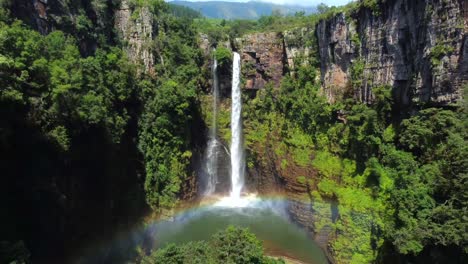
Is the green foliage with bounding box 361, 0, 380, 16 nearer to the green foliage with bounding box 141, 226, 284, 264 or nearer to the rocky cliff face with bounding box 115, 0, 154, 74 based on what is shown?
the green foliage with bounding box 141, 226, 284, 264

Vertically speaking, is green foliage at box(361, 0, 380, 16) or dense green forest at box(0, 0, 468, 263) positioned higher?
green foliage at box(361, 0, 380, 16)

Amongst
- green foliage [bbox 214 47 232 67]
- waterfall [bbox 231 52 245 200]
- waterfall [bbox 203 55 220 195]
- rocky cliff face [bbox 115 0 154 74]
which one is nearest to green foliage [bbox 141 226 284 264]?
waterfall [bbox 203 55 220 195]

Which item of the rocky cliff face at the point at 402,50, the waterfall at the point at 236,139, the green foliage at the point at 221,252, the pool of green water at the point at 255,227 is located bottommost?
the pool of green water at the point at 255,227

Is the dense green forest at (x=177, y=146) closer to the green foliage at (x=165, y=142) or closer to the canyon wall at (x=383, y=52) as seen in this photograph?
the green foliage at (x=165, y=142)

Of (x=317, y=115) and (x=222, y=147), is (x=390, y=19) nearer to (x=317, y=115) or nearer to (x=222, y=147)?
(x=317, y=115)

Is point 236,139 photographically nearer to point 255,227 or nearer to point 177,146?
point 177,146

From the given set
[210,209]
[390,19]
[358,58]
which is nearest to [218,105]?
[210,209]

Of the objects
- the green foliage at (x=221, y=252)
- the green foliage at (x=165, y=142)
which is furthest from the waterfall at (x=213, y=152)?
the green foliage at (x=221, y=252)
